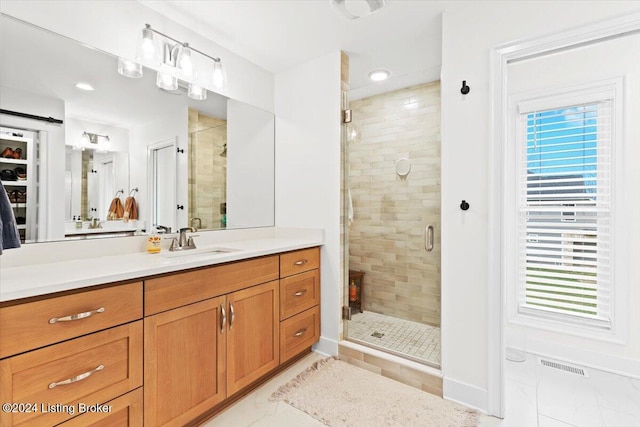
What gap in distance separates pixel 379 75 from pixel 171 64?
5.76 ft

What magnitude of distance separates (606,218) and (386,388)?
2.03 m

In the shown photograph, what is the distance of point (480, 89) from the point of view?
1776 mm

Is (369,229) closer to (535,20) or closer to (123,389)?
(535,20)

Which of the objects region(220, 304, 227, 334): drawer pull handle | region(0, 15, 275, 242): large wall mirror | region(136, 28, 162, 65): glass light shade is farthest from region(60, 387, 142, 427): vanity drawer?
region(136, 28, 162, 65): glass light shade

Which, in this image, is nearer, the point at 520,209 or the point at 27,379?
the point at 27,379

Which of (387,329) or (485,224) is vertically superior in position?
(485,224)

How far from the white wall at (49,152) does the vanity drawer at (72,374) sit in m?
0.71

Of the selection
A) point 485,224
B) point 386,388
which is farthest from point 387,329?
point 485,224

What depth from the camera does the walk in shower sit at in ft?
8.66

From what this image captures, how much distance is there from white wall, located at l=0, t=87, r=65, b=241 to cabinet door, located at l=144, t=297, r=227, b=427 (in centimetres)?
76

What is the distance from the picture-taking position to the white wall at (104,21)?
1.49 metres

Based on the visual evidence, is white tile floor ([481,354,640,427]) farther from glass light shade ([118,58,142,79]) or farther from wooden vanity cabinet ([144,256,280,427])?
glass light shade ([118,58,142,79])

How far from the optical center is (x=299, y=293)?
2238 millimetres

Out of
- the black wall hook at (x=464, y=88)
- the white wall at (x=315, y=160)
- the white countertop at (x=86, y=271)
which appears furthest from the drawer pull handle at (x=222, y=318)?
the black wall hook at (x=464, y=88)
